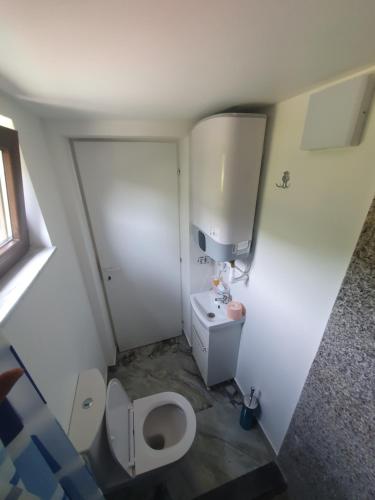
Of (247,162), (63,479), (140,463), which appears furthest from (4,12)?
(140,463)

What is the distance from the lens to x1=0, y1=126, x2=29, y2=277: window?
0.88m

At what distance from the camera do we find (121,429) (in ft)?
3.78

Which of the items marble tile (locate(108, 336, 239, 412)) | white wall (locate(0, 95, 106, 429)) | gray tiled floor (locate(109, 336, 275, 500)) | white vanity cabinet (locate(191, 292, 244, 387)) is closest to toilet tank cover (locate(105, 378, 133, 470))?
white wall (locate(0, 95, 106, 429))

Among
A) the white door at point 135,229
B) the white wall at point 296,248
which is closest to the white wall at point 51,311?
the white door at point 135,229

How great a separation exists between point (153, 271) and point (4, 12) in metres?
1.73

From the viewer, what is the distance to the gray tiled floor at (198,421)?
4.32 ft

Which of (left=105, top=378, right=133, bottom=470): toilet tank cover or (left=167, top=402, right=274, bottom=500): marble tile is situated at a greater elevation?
(left=105, top=378, right=133, bottom=470): toilet tank cover

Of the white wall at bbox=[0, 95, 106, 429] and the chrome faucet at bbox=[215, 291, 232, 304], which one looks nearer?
the white wall at bbox=[0, 95, 106, 429]

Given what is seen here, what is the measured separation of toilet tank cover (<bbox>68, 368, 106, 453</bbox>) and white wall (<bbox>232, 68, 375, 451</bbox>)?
3.39 feet

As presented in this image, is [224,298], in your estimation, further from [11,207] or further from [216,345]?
[11,207]

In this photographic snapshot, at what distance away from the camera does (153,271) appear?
198cm

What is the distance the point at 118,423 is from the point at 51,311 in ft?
2.50

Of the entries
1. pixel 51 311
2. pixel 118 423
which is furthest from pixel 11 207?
pixel 118 423

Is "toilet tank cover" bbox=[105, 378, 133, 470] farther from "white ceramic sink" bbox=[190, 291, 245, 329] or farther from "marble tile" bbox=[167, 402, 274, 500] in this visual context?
"white ceramic sink" bbox=[190, 291, 245, 329]
